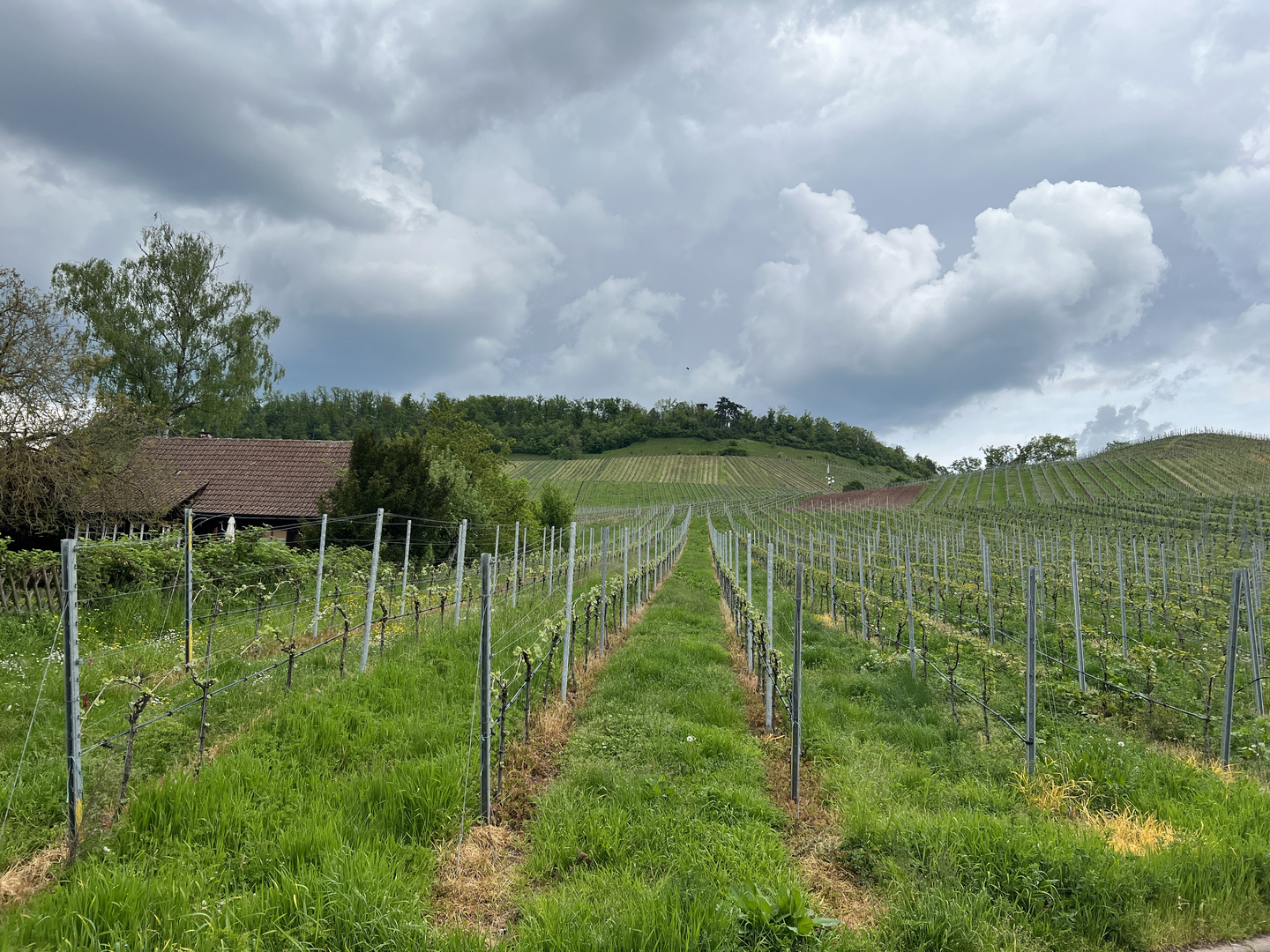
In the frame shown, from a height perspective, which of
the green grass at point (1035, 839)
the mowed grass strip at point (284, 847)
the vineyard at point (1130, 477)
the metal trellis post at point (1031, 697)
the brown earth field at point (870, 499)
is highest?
the vineyard at point (1130, 477)

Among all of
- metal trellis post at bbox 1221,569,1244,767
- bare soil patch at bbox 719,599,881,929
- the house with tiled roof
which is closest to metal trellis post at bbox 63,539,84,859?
bare soil patch at bbox 719,599,881,929

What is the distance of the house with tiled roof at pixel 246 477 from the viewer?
20.6 meters

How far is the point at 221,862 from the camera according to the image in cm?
361

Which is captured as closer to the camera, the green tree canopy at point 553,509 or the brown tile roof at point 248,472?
the brown tile roof at point 248,472

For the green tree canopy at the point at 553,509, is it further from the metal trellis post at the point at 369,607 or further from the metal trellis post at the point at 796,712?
the metal trellis post at the point at 796,712

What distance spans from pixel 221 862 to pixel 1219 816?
6.93 metres

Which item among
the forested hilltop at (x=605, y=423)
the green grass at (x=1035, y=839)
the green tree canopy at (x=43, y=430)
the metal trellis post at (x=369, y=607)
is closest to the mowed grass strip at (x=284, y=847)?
the metal trellis post at (x=369, y=607)

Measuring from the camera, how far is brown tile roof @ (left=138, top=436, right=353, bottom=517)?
20.9 m

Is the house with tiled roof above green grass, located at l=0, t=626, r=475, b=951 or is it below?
above

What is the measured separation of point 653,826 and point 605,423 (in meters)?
111

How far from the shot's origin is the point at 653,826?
4.23m

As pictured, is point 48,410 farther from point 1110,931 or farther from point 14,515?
point 1110,931

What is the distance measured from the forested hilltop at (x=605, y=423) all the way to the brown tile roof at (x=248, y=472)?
5554cm

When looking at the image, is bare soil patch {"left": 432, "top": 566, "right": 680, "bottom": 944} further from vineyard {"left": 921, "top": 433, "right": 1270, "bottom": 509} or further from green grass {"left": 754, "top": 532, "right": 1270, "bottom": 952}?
vineyard {"left": 921, "top": 433, "right": 1270, "bottom": 509}
